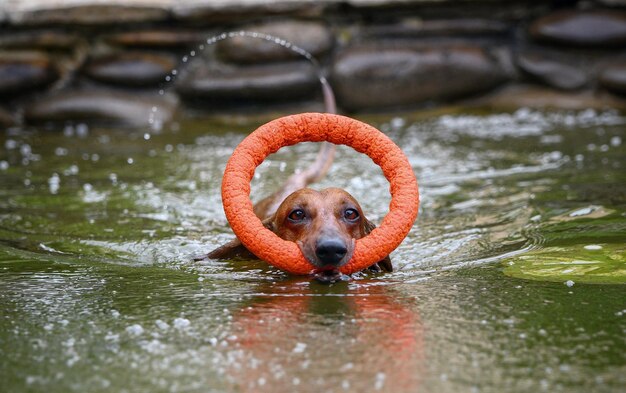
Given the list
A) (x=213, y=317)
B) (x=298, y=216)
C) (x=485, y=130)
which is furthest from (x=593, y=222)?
(x=485, y=130)

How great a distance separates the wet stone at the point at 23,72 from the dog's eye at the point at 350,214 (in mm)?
5527

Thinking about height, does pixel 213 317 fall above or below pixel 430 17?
below

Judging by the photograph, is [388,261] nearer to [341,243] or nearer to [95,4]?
[341,243]

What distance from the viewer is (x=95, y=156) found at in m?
7.21

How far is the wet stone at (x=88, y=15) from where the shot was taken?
8461mm

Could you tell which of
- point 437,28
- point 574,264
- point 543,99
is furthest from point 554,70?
point 574,264

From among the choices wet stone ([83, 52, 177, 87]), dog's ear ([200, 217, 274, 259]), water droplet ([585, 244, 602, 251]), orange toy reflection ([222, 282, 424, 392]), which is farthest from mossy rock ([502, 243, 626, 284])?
wet stone ([83, 52, 177, 87])

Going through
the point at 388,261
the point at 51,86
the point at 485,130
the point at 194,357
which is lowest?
the point at 194,357

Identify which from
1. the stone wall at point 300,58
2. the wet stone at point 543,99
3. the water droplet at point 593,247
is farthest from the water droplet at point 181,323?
the wet stone at point 543,99

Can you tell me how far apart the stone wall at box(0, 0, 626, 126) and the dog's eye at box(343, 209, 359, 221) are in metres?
4.73

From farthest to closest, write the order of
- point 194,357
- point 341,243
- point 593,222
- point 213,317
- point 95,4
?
1. point 95,4
2. point 593,222
3. point 341,243
4. point 213,317
5. point 194,357

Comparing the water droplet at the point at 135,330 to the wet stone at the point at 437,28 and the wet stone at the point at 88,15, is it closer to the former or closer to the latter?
the wet stone at the point at 88,15

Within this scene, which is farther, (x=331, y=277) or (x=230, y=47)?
(x=230, y=47)

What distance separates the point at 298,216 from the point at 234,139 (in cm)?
387
